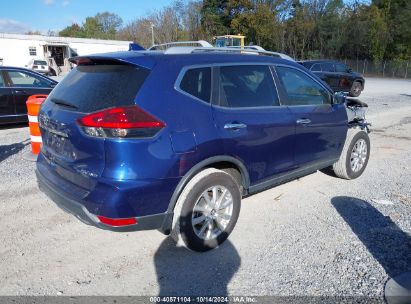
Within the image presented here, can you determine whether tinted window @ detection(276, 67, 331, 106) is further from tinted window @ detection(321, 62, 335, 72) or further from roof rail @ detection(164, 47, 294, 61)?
tinted window @ detection(321, 62, 335, 72)

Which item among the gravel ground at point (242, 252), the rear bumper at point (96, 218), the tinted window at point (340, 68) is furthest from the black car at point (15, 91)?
the tinted window at point (340, 68)

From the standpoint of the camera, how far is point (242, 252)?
353 centimetres

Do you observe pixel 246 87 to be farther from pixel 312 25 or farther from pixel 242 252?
pixel 312 25

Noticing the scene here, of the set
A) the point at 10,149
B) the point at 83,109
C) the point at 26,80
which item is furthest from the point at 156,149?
the point at 26,80

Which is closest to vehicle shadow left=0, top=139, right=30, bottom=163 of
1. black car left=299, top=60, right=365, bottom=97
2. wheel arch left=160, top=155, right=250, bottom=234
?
wheel arch left=160, top=155, right=250, bottom=234

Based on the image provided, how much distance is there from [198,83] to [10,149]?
17.1ft

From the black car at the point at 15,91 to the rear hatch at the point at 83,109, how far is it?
602 cm

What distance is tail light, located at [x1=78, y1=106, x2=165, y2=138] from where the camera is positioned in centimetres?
285

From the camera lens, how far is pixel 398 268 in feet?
10.8

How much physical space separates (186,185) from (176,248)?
2.38 feet

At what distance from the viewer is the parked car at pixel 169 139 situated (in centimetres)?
291

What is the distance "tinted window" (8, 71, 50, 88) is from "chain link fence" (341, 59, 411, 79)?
1538 inches

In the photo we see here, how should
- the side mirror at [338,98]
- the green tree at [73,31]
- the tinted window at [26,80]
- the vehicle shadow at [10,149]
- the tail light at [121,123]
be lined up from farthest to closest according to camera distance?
the green tree at [73,31] → the tinted window at [26,80] → the vehicle shadow at [10,149] → the side mirror at [338,98] → the tail light at [121,123]

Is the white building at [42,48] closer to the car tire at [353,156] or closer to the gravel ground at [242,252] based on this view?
the car tire at [353,156]
